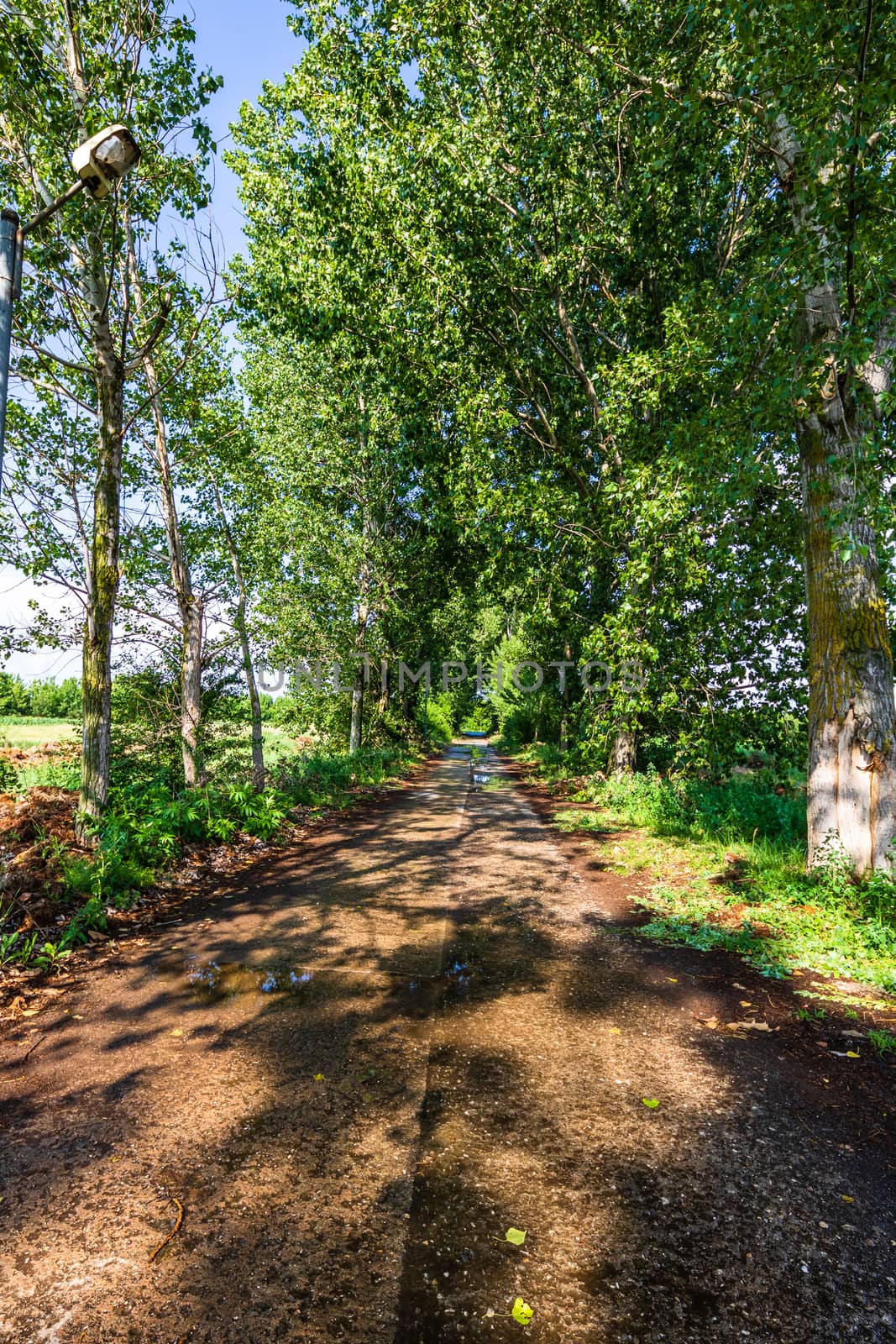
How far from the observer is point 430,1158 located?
2.75 meters

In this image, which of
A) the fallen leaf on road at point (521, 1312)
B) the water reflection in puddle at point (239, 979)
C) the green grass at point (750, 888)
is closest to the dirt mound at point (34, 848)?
the water reflection in puddle at point (239, 979)

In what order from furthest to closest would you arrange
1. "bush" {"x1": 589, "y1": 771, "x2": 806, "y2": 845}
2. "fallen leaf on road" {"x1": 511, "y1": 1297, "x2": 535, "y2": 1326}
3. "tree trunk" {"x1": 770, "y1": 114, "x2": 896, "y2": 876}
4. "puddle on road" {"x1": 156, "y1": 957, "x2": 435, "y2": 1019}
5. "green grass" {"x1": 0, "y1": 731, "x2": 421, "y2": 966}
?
"bush" {"x1": 589, "y1": 771, "x2": 806, "y2": 845}
"tree trunk" {"x1": 770, "y1": 114, "x2": 896, "y2": 876}
"green grass" {"x1": 0, "y1": 731, "x2": 421, "y2": 966}
"puddle on road" {"x1": 156, "y1": 957, "x2": 435, "y2": 1019}
"fallen leaf on road" {"x1": 511, "y1": 1297, "x2": 535, "y2": 1326}

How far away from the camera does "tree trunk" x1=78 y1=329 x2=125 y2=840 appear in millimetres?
6996

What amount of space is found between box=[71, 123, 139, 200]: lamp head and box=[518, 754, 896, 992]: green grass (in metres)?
7.36

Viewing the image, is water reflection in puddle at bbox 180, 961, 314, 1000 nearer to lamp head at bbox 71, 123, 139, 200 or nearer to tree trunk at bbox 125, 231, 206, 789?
tree trunk at bbox 125, 231, 206, 789

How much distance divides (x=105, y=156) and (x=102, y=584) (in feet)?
13.7

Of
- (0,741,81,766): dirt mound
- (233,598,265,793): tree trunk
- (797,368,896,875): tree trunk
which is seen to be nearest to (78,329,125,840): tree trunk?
(233,598,265,793): tree trunk

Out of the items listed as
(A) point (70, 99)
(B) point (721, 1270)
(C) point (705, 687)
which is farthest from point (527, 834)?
(A) point (70, 99)

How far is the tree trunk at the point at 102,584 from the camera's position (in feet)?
23.0

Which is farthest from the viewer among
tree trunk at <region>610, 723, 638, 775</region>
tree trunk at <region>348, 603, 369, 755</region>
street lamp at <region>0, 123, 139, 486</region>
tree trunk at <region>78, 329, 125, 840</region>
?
tree trunk at <region>348, 603, 369, 755</region>

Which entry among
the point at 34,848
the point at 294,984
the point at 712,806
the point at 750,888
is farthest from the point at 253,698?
the point at 750,888

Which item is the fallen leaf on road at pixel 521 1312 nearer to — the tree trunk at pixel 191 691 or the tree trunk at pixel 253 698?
the tree trunk at pixel 191 691

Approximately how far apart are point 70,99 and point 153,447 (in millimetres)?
4039

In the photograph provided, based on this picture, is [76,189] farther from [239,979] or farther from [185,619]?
[185,619]
